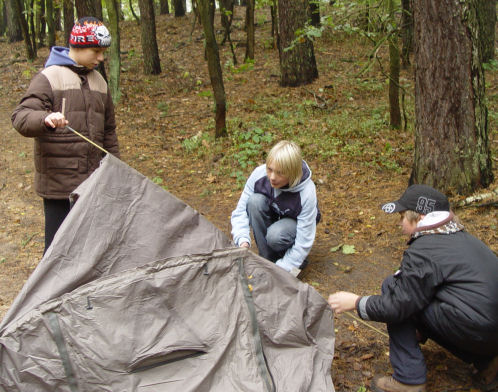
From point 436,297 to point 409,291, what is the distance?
0.18 m

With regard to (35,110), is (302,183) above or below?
below

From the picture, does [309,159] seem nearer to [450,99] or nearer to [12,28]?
[450,99]

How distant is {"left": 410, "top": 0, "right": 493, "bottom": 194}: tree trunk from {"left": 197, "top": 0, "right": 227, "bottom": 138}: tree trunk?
10.9ft

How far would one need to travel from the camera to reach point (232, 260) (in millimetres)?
2543

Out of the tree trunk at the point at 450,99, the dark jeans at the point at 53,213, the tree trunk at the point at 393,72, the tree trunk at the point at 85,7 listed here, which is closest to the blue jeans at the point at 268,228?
the dark jeans at the point at 53,213

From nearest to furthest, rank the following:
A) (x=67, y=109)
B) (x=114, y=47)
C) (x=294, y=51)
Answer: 1. (x=67, y=109)
2. (x=114, y=47)
3. (x=294, y=51)

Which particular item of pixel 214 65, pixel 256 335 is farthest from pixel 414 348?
pixel 214 65

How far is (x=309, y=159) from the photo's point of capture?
659 centimetres

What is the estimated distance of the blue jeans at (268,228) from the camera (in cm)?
360

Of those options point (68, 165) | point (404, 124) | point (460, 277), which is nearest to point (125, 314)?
point (68, 165)

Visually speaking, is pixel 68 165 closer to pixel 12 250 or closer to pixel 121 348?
pixel 121 348

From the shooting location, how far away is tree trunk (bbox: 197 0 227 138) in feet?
22.4

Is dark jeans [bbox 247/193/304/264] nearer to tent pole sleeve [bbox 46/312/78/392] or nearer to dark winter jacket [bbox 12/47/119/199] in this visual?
dark winter jacket [bbox 12/47/119/199]

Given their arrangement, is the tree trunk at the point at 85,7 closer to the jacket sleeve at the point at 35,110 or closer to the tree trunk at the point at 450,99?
the tree trunk at the point at 450,99
